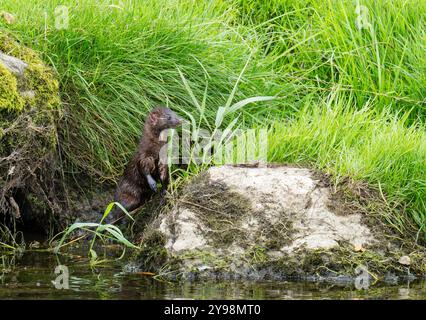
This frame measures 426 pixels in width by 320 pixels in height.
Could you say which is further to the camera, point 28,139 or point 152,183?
point 152,183

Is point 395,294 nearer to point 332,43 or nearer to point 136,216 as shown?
point 136,216

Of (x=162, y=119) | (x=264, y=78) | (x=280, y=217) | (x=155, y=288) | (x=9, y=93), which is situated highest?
(x=264, y=78)

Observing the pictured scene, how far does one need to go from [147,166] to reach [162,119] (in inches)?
15.5

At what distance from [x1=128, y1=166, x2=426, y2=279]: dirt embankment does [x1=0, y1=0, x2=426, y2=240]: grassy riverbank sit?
0.25 meters

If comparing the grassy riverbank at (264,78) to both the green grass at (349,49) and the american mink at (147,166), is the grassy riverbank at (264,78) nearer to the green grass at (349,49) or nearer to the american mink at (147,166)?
the green grass at (349,49)

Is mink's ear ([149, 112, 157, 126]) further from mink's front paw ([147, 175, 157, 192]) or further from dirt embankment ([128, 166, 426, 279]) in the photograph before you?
dirt embankment ([128, 166, 426, 279])

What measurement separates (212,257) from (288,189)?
81cm

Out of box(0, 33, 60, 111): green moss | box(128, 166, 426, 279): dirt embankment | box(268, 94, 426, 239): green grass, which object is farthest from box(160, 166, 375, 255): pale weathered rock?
box(0, 33, 60, 111): green moss

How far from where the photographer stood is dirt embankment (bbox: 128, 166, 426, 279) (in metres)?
6.79

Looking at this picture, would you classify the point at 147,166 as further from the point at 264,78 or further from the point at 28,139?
the point at 264,78

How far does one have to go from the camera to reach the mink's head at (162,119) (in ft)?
26.1

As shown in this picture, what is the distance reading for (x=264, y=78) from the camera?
8.87 metres

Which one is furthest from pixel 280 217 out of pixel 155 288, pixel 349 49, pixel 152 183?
pixel 349 49
